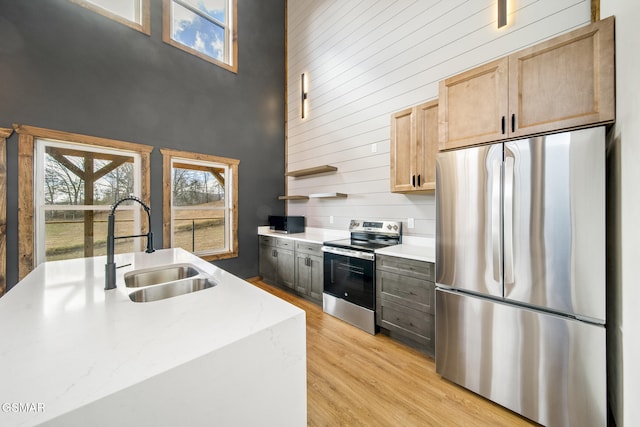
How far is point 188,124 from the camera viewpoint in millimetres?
3691

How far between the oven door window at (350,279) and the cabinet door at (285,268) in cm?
74

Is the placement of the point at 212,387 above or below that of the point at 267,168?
below

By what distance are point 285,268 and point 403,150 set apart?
243cm

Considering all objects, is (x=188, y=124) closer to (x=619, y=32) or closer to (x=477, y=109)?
(x=477, y=109)

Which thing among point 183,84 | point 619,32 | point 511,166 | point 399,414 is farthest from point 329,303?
point 183,84

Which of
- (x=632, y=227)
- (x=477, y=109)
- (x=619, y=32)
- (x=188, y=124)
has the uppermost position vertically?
(x=188, y=124)

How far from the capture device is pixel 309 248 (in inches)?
138

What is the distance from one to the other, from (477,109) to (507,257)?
1.12 m

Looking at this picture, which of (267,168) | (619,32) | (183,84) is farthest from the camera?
(267,168)

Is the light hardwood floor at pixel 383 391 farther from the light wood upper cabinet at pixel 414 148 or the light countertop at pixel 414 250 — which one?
the light wood upper cabinet at pixel 414 148

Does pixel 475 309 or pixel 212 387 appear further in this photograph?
pixel 475 309

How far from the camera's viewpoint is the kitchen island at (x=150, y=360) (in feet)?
1.97

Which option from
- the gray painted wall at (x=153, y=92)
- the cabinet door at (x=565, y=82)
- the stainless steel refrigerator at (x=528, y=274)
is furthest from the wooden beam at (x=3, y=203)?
the cabinet door at (x=565, y=82)

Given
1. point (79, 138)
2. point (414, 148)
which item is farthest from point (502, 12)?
point (79, 138)
